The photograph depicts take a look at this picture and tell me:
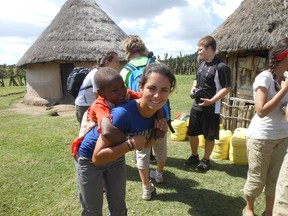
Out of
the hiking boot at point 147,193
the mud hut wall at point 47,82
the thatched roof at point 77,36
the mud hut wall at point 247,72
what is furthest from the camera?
the mud hut wall at point 47,82

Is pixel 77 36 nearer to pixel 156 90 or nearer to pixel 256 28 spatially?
pixel 256 28

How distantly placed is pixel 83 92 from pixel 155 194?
1713 mm

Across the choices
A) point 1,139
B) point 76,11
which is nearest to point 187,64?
point 76,11

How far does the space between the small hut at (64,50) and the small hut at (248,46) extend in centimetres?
742

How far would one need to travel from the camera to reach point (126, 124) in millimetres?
1832

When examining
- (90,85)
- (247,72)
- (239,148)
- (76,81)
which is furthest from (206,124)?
(247,72)

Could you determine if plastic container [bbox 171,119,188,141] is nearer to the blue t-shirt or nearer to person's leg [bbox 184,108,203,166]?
person's leg [bbox 184,108,203,166]

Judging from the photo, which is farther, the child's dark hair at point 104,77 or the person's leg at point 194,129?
the person's leg at point 194,129

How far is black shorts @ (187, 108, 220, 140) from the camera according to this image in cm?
404

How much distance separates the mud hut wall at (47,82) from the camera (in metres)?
12.9

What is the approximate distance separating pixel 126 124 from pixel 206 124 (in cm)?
249

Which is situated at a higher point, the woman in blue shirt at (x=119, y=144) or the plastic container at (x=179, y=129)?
the woman in blue shirt at (x=119, y=144)

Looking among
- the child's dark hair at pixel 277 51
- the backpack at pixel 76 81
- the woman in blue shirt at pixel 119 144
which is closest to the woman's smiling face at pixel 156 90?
the woman in blue shirt at pixel 119 144

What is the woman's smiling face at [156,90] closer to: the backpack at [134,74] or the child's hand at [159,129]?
the child's hand at [159,129]
